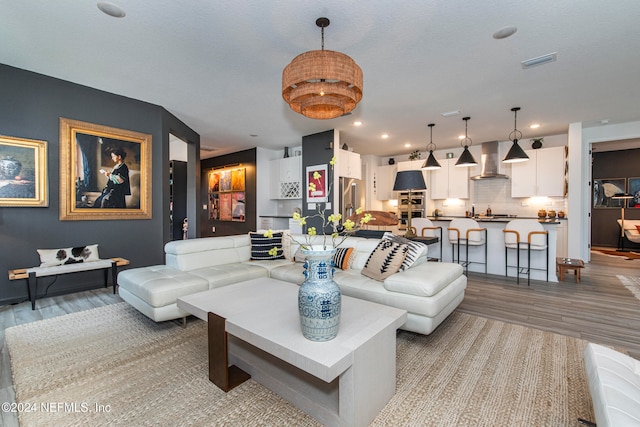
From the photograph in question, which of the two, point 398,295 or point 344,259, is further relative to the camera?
point 344,259

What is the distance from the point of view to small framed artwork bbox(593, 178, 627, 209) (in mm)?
8227

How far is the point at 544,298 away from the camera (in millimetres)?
3857

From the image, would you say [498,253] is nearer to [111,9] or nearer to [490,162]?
[490,162]

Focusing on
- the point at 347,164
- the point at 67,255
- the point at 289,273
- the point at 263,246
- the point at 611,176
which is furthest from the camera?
the point at 611,176

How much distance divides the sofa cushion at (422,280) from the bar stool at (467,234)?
2.38 m

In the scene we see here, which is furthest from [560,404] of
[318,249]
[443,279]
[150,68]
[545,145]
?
[545,145]

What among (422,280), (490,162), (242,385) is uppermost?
(490,162)

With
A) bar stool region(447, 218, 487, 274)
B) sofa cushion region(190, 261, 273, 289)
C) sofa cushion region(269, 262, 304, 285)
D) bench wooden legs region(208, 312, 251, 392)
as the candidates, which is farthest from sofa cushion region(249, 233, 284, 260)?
bar stool region(447, 218, 487, 274)

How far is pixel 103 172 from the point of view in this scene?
4238 mm

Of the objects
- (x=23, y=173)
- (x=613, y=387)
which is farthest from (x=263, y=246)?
(x=613, y=387)

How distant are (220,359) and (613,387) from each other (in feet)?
6.88

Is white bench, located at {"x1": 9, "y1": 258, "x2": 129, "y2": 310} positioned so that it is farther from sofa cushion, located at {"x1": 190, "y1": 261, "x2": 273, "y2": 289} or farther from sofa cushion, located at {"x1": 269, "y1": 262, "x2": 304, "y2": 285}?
sofa cushion, located at {"x1": 269, "y1": 262, "x2": 304, "y2": 285}

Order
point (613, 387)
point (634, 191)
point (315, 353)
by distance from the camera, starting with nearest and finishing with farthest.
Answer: point (613, 387) < point (315, 353) < point (634, 191)

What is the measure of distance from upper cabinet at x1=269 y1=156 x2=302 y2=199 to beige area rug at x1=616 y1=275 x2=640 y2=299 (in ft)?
20.4
